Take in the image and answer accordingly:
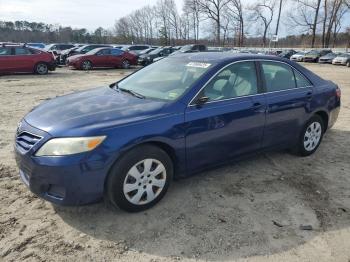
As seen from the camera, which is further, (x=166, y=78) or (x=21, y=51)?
(x=21, y=51)

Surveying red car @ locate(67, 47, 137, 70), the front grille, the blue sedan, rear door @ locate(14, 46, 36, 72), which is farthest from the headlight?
red car @ locate(67, 47, 137, 70)

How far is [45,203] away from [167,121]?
1591 millimetres

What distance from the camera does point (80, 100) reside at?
4070 millimetres

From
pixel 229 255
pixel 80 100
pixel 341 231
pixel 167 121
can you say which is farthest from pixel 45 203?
pixel 341 231

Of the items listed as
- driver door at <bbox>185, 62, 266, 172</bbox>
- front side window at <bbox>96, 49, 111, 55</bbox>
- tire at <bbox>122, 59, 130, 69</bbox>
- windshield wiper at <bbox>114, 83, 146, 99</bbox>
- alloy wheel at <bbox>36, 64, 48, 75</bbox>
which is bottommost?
tire at <bbox>122, 59, 130, 69</bbox>

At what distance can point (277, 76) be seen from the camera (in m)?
4.84

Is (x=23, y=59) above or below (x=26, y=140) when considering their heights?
below

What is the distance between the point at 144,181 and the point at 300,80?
2.94 m

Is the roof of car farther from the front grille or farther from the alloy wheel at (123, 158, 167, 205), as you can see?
the front grille

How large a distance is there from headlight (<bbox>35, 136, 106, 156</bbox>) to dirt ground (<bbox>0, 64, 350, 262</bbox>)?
76 centimetres

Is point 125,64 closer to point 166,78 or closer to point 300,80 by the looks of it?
A: point 300,80

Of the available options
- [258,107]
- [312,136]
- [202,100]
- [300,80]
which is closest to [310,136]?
[312,136]

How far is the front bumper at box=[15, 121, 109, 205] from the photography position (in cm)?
309

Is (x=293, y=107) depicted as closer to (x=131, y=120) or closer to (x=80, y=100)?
(x=131, y=120)
